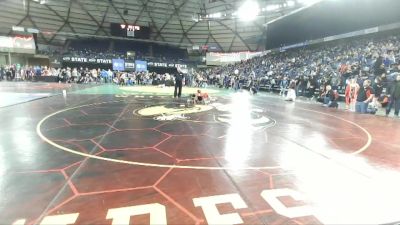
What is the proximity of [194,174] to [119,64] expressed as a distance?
37025 millimetres

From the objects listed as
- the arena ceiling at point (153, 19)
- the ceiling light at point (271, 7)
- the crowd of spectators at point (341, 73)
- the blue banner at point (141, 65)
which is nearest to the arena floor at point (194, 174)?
the crowd of spectators at point (341, 73)

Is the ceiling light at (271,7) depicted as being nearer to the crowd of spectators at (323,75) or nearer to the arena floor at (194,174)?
the crowd of spectators at (323,75)

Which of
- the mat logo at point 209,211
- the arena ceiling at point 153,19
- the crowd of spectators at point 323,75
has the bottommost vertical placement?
the mat logo at point 209,211

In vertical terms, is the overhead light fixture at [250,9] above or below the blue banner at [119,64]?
above

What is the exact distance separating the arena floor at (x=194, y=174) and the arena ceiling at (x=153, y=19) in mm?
26859

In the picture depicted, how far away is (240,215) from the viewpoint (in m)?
2.72

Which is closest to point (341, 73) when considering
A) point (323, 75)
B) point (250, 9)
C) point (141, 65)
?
point (323, 75)

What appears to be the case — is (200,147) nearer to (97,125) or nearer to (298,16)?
(97,125)

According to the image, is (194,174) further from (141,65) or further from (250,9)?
(141,65)

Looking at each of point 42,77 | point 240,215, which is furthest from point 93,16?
point 240,215

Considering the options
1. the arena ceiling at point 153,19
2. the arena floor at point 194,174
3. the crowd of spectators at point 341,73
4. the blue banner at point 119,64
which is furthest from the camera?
the blue banner at point 119,64

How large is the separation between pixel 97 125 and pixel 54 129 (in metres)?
0.97

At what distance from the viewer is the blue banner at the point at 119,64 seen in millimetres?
38188

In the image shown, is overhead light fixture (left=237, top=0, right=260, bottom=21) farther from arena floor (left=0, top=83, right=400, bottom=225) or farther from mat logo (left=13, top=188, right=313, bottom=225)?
mat logo (left=13, top=188, right=313, bottom=225)
